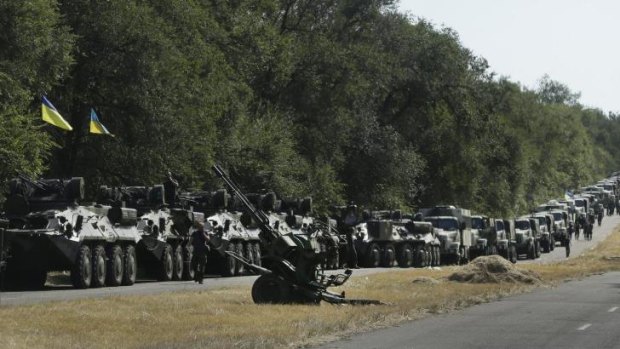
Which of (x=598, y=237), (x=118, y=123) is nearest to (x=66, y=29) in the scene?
(x=118, y=123)

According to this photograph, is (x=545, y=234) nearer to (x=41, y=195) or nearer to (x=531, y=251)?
(x=531, y=251)

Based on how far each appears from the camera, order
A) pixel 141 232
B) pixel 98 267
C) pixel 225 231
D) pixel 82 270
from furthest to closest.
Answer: pixel 225 231 → pixel 141 232 → pixel 98 267 → pixel 82 270

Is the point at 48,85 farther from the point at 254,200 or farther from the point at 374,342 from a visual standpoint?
the point at 374,342

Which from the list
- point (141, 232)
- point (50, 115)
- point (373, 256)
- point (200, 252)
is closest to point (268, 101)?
point (373, 256)

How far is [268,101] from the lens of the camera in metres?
64.8

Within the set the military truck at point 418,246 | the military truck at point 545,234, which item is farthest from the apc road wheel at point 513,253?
the military truck at point 545,234

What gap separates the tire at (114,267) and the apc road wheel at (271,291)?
24.8 ft

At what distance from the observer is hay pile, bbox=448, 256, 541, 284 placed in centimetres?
3734

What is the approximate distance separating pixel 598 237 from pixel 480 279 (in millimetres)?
66119

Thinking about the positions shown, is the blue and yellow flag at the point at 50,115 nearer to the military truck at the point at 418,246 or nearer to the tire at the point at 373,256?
the tire at the point at 373,256

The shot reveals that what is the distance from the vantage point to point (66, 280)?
36438 millimetres

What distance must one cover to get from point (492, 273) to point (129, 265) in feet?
35.6

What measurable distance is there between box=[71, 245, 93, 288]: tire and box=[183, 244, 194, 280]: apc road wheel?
20.4ft

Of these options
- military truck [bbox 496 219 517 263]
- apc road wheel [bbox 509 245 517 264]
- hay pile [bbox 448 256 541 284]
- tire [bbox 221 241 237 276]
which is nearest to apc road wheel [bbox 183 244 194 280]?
tire [bbox 221 241 237 276]
